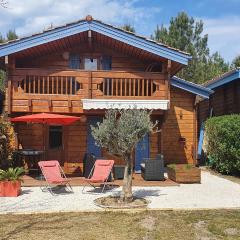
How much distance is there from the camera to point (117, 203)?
11.0 m

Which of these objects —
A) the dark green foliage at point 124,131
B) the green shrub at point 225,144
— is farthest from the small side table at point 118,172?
the dark green foliage at point 124,131

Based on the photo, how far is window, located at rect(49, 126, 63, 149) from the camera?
18297 mm

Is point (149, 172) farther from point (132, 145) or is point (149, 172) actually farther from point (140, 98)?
point (132, 145)

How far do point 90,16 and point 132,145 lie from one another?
720cm

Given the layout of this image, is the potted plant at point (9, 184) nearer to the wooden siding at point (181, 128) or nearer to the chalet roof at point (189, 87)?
the wooden siding at point (181, 128)

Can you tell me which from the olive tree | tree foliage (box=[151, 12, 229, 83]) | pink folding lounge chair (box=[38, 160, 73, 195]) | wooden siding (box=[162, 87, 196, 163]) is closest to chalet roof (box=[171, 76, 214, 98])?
wooden siding (box=[162, 87, 196, 163])

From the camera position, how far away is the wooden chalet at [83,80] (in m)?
16.6

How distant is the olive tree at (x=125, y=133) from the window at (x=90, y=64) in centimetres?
753

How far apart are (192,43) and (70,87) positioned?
28.7m

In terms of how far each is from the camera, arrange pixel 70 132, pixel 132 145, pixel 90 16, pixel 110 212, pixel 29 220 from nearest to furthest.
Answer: pixel 29 220 < pixel 110 212 < pixel 132 145 < pixel 90 16 < pixel 70 132

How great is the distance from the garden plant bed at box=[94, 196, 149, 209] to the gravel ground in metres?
0.18

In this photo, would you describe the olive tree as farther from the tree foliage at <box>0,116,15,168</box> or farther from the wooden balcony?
the tree foliage at <box>0,116,15,168</box>

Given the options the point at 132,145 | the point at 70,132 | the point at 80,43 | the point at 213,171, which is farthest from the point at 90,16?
the point at 213,171

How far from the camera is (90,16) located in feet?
54.3
